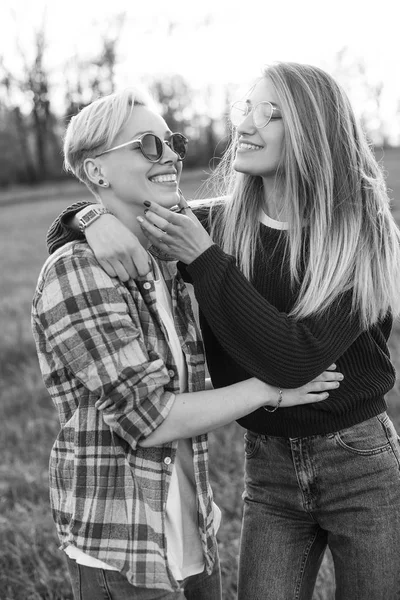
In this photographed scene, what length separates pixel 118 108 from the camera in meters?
2.12

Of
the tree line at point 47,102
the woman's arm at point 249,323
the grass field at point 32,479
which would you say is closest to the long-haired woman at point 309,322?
the woman's arm at point 249,323

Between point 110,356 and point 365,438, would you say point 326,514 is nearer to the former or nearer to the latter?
point 365,438

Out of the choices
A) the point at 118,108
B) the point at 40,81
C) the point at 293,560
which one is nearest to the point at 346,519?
the point at 293,560

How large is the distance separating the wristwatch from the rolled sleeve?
0.64ft

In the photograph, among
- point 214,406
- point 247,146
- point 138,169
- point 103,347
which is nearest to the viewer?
point 103,347

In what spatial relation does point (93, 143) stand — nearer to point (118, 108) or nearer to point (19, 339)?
point (118, 108)

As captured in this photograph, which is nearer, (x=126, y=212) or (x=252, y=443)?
(x=126, y=212)

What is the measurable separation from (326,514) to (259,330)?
697mm

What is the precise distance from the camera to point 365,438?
2338mm

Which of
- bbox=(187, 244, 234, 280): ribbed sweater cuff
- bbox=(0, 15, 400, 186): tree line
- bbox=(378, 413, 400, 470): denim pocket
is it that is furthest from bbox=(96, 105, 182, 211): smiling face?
bbox=(0, 15, 400, 186): tree line

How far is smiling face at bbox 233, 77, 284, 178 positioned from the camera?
2385mm

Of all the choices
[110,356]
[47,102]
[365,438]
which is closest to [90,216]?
[110,356]

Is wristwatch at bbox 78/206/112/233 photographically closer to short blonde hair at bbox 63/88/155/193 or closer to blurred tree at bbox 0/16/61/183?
short blonde hair at bbox 63/88/155/193

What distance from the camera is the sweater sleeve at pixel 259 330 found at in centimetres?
217
